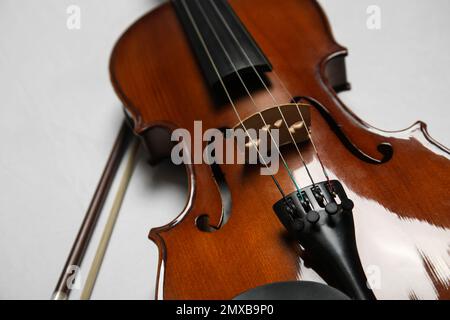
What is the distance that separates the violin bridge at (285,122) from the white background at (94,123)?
0.40 meters

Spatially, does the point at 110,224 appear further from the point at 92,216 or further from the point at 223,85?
the point at 223,85

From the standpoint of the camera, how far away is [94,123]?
153 centimetres

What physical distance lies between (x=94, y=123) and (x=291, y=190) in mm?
925

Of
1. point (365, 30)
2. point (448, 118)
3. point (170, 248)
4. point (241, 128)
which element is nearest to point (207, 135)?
point (241, 128)

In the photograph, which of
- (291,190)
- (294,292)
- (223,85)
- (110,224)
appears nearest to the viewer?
Answer: (294,292)

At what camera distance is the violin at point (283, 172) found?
0.74 meters

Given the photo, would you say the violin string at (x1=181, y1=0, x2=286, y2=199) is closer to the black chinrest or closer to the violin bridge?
the violin bridge

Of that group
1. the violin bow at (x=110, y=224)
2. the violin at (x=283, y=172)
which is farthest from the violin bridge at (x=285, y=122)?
the violin bow at (x=110, y=224)

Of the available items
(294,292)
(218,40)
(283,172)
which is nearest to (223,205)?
(283,172)

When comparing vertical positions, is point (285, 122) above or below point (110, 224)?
above

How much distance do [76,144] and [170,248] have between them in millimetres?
787

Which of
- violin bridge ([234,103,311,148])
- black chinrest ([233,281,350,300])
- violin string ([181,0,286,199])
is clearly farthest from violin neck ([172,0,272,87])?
black chinrest ([233,281,350,300])

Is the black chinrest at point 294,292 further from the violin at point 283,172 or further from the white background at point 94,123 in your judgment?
the white background at point 94,123

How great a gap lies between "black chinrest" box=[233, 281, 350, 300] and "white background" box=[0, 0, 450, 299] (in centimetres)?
48
